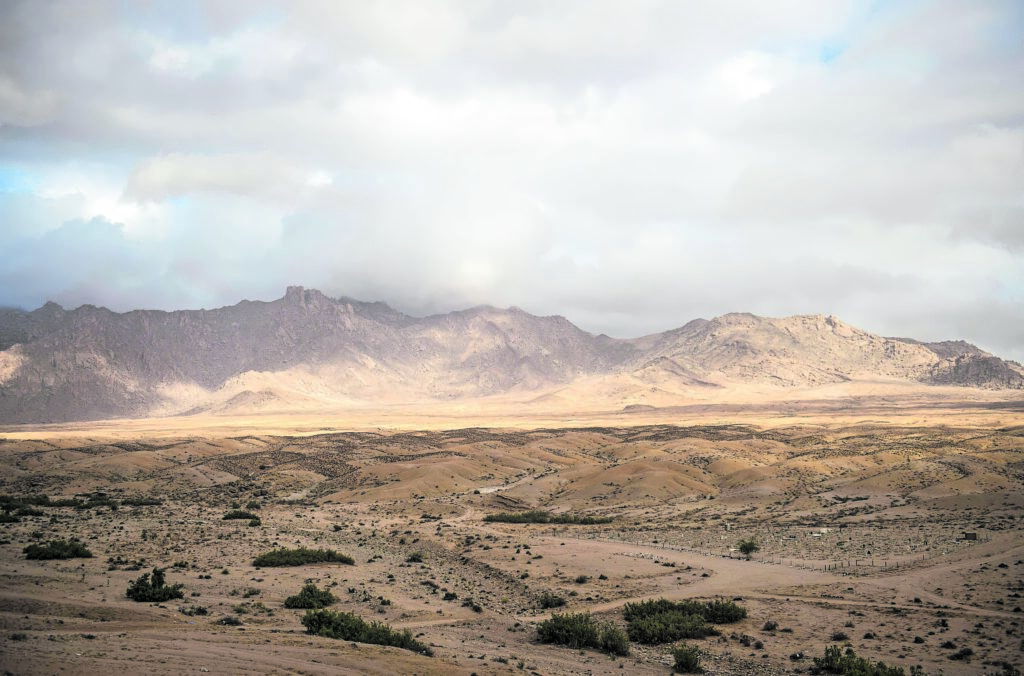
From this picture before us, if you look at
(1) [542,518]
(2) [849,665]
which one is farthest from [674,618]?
(1) [542,518]

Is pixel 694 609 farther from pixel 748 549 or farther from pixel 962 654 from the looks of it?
pixel 748 549

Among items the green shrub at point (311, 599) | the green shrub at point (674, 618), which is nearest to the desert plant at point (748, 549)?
the green shrub at point (674, 618)

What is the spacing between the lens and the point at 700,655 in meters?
24.2

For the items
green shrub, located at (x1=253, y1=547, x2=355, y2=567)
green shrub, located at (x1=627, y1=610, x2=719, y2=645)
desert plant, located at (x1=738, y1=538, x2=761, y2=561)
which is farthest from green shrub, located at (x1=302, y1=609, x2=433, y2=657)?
desert plant, located at (x1=738, y1=538, x2=761, y2=561)

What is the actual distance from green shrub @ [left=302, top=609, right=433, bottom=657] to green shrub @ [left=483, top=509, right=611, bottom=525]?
3283 cm

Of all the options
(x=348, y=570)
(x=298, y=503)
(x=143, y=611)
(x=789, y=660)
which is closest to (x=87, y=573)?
(x=143, y=611)

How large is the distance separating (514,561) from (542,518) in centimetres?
1910

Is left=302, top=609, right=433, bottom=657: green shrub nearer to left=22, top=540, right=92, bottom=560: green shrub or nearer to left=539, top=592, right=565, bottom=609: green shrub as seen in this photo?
left=539, top=592, right=565, bottom=609: green shrub

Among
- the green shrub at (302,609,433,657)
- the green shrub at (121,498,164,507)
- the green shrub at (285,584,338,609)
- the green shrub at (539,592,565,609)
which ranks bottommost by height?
the green shrub at (121,498,164,507)

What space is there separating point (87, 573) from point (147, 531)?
1247cm

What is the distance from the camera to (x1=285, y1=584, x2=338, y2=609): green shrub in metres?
27.8

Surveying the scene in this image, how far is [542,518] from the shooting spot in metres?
57.6

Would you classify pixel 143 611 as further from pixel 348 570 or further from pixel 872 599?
pixel 872 599

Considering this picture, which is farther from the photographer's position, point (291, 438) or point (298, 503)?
point (291, 438)
